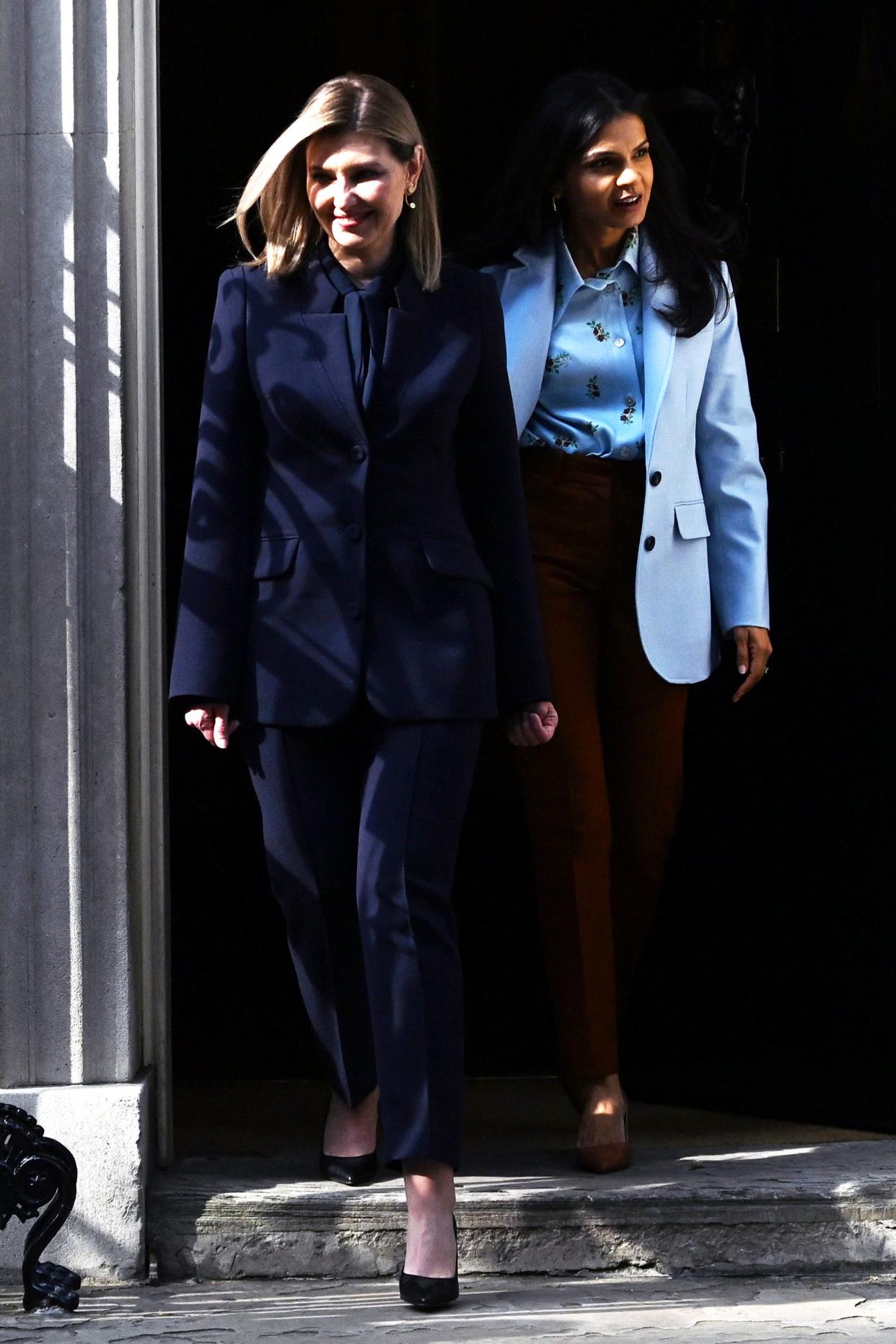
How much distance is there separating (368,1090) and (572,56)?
2878 millimetres

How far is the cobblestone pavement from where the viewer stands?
2922 mm

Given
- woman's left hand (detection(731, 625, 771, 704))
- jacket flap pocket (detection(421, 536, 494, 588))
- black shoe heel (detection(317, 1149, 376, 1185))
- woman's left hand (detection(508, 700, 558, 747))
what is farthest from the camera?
woman's left hand (detection(731, 625, 771, 704))

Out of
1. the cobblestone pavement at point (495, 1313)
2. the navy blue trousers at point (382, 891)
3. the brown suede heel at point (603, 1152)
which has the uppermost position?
the navy blue trousers at point (382, 891)

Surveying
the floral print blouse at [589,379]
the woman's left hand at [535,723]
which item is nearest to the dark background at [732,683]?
the floral print blouse at [589,379]

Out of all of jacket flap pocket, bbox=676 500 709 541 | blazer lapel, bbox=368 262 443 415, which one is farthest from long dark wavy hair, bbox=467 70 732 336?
blazer lapel, bbox=368 262 443 415

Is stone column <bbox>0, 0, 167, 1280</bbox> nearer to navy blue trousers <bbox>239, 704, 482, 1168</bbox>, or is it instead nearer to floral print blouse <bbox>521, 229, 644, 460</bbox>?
navy blue trousers <bbox>239, 704, 482, 1168</bbox>

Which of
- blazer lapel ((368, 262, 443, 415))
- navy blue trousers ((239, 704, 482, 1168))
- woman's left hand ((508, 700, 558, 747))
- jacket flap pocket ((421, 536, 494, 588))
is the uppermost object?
blazer lapel ((368, 262, 443, 415))

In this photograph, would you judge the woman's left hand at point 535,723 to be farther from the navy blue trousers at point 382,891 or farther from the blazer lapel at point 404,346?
the blazer lapel at point 404,346

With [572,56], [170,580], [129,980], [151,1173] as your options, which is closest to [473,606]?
[129,980]

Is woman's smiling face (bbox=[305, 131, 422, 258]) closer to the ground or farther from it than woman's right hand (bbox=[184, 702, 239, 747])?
farther from it

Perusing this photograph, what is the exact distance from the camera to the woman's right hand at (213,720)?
3121mm

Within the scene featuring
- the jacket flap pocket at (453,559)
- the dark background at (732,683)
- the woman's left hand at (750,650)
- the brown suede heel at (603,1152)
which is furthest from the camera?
the dark background at (732,683)

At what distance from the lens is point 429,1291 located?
2.99 metres

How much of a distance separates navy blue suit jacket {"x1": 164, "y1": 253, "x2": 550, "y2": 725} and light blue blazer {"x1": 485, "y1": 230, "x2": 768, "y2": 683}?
0.37 m
